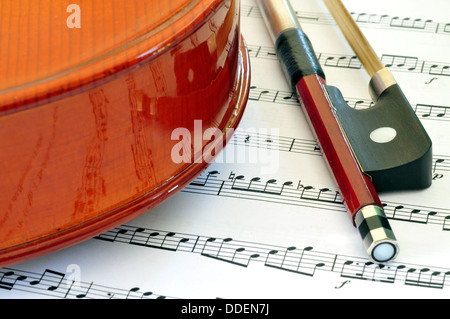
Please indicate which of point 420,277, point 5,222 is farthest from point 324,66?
point 5,222

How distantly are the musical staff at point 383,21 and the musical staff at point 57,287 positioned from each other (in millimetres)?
781

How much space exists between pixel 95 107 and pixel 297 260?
0.39m

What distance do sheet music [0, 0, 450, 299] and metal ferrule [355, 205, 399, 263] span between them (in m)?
0.03

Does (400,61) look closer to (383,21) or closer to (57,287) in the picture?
(383,21)

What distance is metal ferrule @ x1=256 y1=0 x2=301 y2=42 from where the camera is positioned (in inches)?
53.0

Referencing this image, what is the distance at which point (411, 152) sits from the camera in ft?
3.47

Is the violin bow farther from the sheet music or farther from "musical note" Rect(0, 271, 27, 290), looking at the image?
"musical note" Rect(0, 271, 27, 290)

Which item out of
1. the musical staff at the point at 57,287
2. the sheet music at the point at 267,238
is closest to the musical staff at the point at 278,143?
the sheet music at the point at 267,238

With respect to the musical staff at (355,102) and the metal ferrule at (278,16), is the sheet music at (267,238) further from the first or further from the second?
the metal ferrule at (278,16)

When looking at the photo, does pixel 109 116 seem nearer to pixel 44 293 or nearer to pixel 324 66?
pixel 44 293

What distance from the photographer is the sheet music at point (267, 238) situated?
978 millimetres
